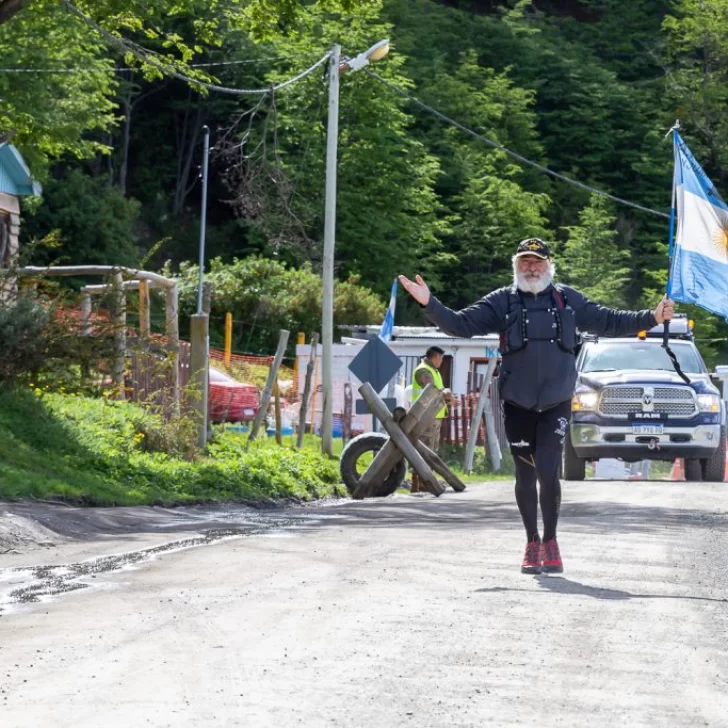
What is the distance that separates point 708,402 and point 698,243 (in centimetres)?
313

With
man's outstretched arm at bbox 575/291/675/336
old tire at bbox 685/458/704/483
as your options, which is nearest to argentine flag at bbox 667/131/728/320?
old tire at bbox 685/458/704/483

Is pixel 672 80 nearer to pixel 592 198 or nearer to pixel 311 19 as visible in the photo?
pixel 592 198

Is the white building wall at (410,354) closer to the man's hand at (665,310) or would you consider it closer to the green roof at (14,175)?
the green roof at (14,175)

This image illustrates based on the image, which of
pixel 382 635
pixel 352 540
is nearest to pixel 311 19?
pixel 352 540

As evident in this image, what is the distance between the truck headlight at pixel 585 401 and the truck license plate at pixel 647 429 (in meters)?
0.60

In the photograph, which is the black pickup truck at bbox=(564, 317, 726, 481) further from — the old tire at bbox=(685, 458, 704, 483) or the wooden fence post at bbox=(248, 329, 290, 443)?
the wooden fence post at bbox=(248, 329, 290, 443)

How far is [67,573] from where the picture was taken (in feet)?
→ 33.5

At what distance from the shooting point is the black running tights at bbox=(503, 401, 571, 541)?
10.5m

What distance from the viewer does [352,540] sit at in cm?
1265

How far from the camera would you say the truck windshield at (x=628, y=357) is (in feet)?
80.6

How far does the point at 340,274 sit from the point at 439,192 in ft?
33.8

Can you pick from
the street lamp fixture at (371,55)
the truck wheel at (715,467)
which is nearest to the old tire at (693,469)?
the truck wheel at (715,467)

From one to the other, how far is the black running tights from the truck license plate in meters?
13.2

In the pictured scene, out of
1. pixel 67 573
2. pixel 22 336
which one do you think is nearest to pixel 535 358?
pixel 67 573
